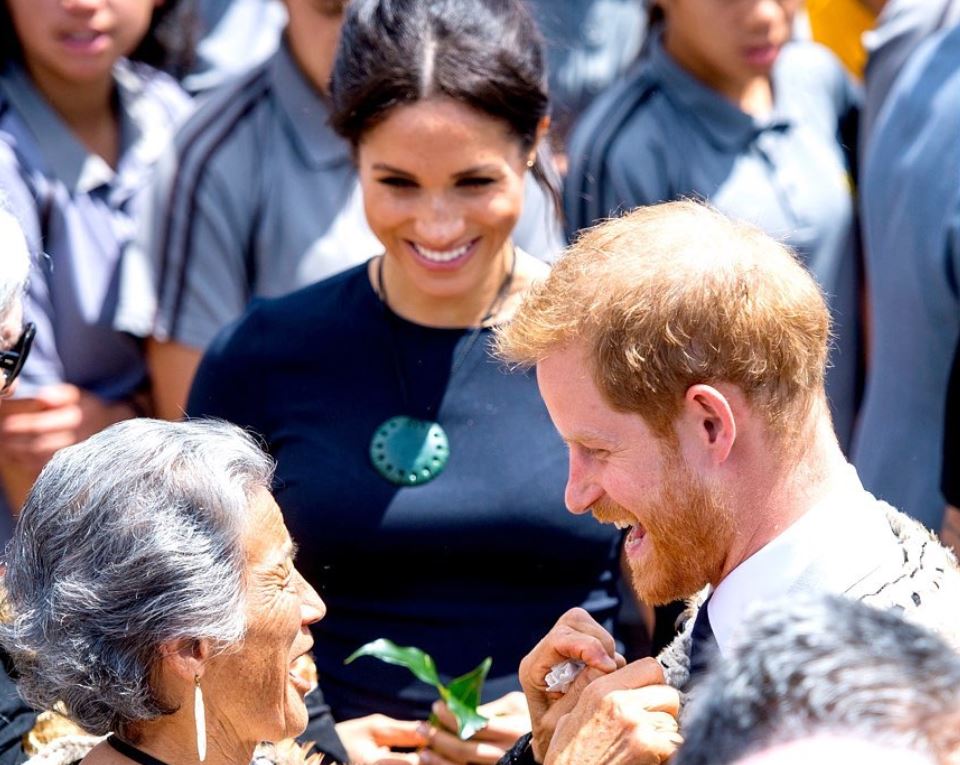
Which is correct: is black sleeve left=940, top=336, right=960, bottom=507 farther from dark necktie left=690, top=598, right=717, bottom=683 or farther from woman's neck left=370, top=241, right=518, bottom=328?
dark necktie left=690, top=598, right=717, bottom=683

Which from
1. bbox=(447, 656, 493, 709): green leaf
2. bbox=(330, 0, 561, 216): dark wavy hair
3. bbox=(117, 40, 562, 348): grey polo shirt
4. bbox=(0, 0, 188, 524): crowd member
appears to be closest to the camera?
bbox=(447, 656, 493, 709): green leaf

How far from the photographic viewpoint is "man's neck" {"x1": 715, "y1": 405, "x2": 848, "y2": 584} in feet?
7.71

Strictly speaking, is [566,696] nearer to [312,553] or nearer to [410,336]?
[312,553]

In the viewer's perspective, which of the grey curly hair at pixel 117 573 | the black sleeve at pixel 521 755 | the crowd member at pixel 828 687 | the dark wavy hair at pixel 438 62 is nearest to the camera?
the crowd member at pixel 828 687

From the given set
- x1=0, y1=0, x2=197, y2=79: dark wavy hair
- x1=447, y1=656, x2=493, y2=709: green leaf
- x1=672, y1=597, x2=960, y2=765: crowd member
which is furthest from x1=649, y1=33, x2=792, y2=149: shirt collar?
x1=672, y1=597, x2=960, y2=765: crowd member

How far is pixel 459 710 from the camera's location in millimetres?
2949

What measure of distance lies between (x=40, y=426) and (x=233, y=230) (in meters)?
0.71

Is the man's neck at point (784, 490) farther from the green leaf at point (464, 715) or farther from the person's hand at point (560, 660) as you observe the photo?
the green leaf at point (464, 715)

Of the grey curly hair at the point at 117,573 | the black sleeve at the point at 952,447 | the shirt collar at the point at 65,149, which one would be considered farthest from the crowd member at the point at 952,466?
the shirt collar at the point at 65,149

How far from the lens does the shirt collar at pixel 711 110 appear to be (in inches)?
176

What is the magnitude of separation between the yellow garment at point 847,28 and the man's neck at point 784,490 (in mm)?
2993

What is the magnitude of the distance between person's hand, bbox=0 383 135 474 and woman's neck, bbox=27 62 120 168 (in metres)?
0.74

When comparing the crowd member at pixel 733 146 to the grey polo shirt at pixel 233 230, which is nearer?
the grey polo shirt at pixel 233 230

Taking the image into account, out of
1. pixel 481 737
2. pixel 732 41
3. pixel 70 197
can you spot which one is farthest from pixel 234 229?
pixel 481 737
